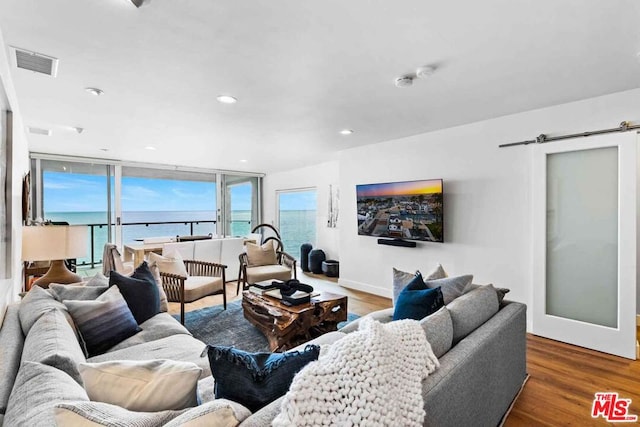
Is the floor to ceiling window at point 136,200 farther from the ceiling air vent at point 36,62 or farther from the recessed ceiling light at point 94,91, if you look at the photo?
the ceiling air vent at point 36,62

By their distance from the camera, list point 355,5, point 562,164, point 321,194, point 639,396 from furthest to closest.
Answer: point 321,194
point 562,164
point 639,396
point 355,5

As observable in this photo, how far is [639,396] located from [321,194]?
16.8 ft

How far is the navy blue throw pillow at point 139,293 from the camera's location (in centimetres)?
225

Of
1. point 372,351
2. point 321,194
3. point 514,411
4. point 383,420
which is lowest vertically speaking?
point 514,411

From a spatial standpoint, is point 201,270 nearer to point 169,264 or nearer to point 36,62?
point 169,264

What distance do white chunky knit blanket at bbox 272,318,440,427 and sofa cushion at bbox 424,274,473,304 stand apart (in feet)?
3.43

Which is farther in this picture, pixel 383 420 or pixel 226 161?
pixel 226 161

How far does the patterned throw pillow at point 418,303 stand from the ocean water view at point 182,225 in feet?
15.7

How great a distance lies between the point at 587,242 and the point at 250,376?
11.1 feet

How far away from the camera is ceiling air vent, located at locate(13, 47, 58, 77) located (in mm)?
1944

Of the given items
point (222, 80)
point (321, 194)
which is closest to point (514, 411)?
point (222, 80)

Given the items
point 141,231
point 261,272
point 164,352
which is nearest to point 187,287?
point 261,272

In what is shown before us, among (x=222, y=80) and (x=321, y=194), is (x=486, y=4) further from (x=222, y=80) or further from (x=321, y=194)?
(x=321, y=194)

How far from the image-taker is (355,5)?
1.52 m
